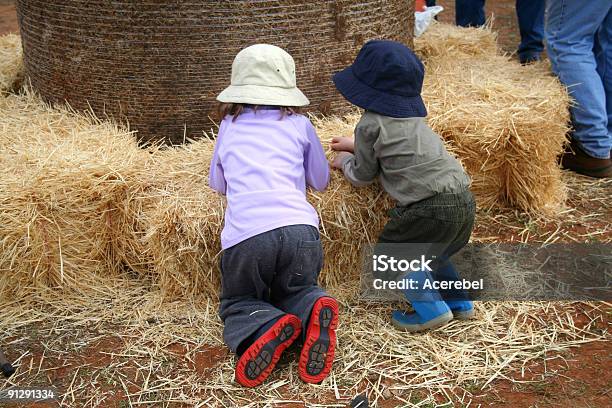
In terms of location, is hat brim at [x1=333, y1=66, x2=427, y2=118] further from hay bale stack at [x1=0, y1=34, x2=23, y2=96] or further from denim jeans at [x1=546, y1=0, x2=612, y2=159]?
hay bale stack at [x1=0, y1=34, x2=23, y2=96]

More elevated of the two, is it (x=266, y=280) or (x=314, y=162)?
(x=314, y=162)

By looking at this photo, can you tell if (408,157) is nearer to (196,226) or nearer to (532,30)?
(196,226)

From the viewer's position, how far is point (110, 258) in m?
3.56

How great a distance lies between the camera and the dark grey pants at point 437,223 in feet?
9.70

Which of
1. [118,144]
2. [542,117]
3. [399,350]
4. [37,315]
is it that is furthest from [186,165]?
[542,117]

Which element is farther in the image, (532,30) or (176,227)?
(532,30)

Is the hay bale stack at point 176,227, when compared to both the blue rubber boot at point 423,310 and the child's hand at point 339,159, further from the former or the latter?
the blue rubber boot at point 423,310

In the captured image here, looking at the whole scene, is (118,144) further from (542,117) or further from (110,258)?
(542,117)

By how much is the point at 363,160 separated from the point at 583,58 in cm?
215

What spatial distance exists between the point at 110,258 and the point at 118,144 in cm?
62

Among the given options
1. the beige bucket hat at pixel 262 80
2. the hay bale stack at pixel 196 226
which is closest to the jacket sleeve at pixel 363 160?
the hay bale stack at pixel 196 226

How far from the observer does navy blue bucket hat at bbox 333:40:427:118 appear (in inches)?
113

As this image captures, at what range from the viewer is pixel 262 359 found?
2.75m

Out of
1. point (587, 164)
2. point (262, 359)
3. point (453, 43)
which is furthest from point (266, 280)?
point (453, 43)
